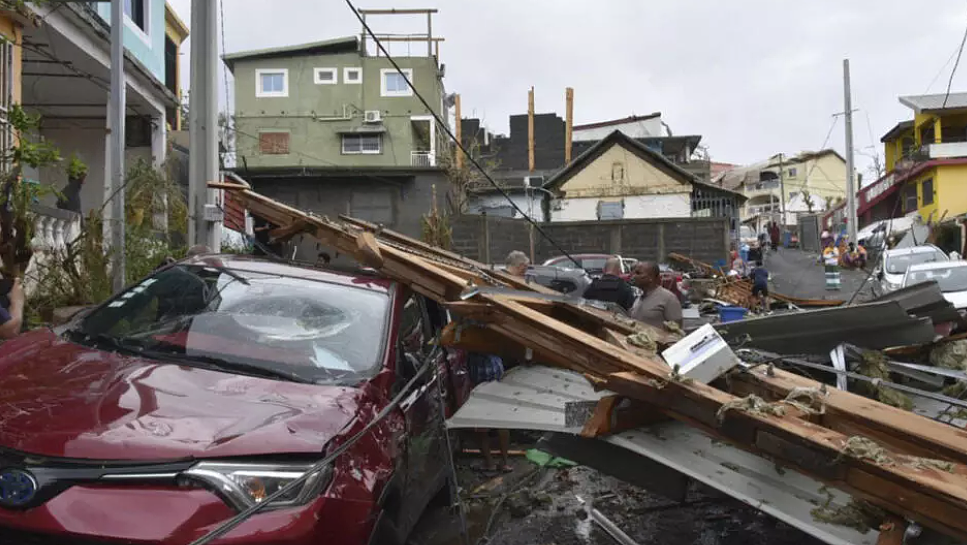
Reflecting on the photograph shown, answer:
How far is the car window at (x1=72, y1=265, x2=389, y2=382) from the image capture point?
347cm

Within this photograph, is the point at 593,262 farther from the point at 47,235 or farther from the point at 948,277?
the point at 47,235

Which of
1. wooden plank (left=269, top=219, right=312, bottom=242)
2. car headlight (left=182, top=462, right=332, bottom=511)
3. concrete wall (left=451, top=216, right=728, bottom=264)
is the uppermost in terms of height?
concrete wall (left=451, top=216, right=728, bottom=264)

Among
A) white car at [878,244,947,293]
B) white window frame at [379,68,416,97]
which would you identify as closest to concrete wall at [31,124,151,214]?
white car at [878,244,947,293]

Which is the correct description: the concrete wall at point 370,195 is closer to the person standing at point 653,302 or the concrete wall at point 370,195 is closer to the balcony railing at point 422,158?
the balcony railing at point 422,158

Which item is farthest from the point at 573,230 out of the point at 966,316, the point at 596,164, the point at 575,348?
the point at 575,348

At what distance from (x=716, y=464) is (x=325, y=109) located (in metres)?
35.4

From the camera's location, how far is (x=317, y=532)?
2535mm

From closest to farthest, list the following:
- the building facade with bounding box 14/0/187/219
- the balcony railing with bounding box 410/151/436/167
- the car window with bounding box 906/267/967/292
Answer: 1. the building facade with bounding box 14/0/187/219
2. the car window with bounding box 906/267/967/292
3. the balcony railing with bounding box 410/151/436/167

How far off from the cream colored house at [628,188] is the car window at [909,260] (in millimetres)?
14658

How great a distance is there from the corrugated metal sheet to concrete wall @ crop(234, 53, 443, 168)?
3233 centimetres

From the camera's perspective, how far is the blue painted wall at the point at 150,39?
1133 cm

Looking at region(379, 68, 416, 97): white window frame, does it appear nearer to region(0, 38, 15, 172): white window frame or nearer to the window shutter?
the window shutter

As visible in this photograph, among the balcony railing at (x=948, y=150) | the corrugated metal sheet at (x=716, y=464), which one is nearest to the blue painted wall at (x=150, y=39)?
the corrugated metal sheet at (x=716, y=464)

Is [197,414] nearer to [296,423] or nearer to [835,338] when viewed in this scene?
[296,423]
